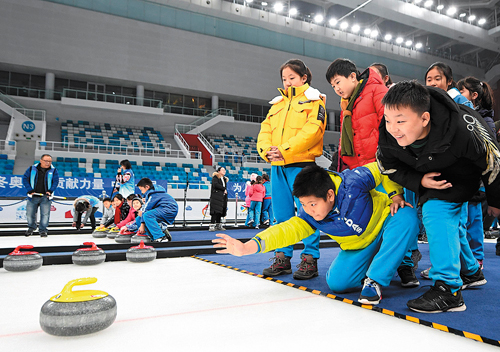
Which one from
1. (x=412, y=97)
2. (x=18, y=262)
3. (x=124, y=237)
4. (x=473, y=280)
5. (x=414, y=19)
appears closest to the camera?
(x=412, y=97)

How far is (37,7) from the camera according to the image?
17281mm

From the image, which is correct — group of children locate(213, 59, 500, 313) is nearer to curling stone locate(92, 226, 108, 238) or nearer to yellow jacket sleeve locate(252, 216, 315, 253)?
yellow jacket sleeve locate(252, 216, 315, 253)

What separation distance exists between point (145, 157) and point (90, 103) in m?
4.52

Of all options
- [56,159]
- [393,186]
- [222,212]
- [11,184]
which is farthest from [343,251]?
[56,159]

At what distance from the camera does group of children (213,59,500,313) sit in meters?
1.70

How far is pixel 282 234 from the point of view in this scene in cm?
201

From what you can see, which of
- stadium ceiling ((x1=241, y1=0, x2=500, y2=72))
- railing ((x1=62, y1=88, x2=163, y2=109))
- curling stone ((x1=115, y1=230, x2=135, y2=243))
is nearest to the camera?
curling stone ((x1=115, y1=230, x2=135, y2=243))

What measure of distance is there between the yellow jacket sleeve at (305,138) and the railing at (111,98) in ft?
57.9

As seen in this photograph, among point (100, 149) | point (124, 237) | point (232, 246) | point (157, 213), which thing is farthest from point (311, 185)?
point (100, 149)

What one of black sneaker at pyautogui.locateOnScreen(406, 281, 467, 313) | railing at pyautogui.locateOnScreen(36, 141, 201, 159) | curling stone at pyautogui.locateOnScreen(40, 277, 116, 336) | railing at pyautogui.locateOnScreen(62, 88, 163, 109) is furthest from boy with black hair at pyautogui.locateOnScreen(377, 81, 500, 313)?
railing at pyautogui.locateOnScreen(62, 88, 163, 109)

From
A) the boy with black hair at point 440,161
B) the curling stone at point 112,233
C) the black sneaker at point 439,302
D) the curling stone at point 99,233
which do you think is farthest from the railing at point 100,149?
the black sneaker at point 439,302

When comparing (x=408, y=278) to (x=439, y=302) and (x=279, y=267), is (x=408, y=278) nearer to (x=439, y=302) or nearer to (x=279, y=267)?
(x=439, y=302)

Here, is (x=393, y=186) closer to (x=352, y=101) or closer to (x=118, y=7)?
(x=352, y=101)

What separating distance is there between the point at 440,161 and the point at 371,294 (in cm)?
81
